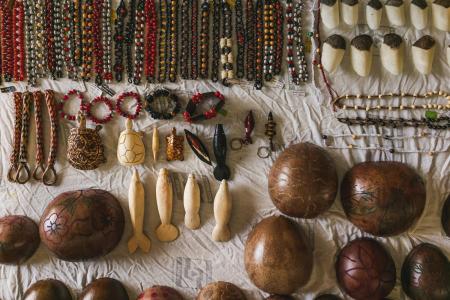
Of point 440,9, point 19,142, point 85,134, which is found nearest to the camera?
point 440,9

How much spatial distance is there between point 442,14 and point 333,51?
457mm

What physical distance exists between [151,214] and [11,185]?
2.21ft

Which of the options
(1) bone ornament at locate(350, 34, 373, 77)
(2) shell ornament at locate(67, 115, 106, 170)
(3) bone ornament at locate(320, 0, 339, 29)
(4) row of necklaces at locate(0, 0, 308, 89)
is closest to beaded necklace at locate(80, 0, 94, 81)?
(4) row of necklaces at locate(0, 0, 308, 89)

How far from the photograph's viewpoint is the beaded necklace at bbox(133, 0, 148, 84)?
1.86 m

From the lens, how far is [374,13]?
1716mm

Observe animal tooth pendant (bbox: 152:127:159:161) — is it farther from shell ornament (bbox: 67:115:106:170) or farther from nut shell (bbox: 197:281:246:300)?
nut shell (bbox: 197:281:246:300)

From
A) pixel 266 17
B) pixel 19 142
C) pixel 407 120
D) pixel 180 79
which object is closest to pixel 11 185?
pixel 19 142

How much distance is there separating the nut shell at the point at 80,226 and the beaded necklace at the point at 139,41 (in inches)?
22.2

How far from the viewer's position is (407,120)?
1758 millimetres

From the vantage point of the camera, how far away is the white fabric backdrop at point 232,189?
1.76m

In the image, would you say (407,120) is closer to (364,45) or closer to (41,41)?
(364,45)

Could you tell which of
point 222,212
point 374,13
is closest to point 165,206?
point 222,212

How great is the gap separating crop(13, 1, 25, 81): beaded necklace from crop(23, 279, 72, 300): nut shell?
92cm

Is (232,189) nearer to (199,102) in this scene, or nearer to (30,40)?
(199,102)
